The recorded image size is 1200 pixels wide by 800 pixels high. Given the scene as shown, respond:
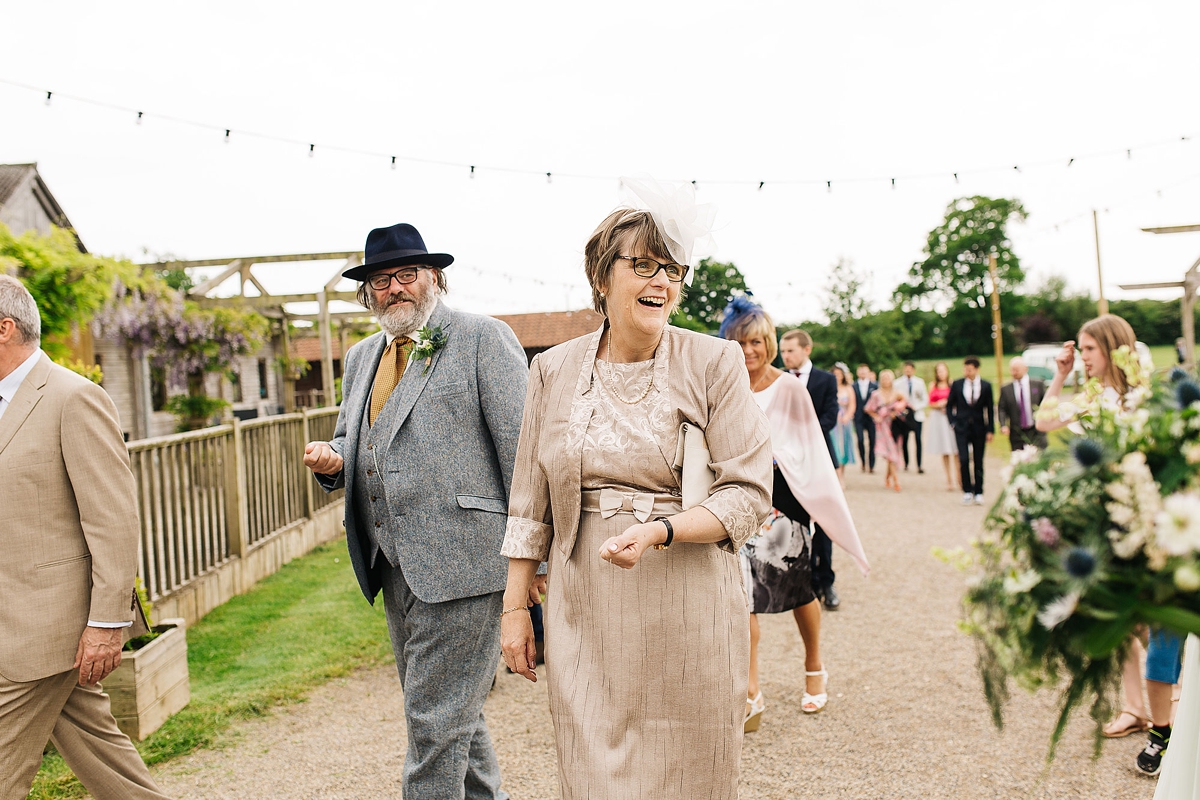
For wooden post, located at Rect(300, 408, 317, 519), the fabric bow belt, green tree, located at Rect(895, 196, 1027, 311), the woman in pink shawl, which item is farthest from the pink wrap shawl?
green tree, located at Rect(895, 196, 1027, 311)

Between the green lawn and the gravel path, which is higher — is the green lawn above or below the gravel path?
above

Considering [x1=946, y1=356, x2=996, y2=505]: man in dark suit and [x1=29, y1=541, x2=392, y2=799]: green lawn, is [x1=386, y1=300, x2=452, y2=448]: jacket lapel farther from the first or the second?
[x1=946, y1=356, x2=996, y2=505]: man in dark suit

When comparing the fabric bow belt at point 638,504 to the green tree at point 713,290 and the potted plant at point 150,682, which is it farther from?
the green tree at point 713,290

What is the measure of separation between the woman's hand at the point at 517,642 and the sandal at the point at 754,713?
85.0 inches

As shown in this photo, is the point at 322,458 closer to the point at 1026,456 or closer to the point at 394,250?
the point at 394,250

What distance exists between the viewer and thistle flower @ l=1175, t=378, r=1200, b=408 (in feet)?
4.04

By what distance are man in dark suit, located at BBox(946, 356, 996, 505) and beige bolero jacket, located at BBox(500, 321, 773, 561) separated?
978cm

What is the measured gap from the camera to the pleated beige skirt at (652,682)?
2152mm

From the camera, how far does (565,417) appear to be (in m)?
2.32

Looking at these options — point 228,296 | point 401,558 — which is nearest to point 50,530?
point 401,558

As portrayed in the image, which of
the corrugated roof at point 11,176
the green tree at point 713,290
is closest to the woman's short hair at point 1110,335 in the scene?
the corrugated roof at point 11,176

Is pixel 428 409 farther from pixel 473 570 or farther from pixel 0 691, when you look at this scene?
pixel 0 691

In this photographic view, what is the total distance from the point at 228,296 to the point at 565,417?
1625 centimetres

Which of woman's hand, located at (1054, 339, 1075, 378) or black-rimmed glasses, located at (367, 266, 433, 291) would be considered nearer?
black-rimmed glasses, located at (367, 266, 433, 291)
